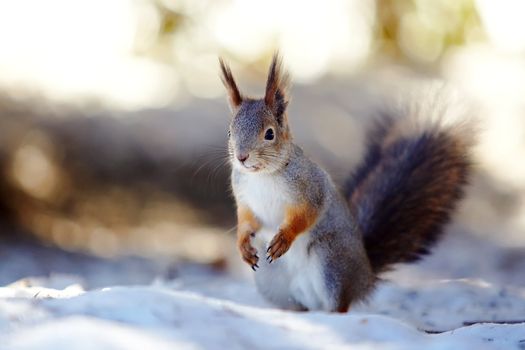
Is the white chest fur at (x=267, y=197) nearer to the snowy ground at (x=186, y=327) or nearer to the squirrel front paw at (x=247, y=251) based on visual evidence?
the squirrel front paw at (x=247, y=251)

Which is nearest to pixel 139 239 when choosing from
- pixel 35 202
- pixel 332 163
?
pixel 35 202

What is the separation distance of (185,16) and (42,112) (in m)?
1.40

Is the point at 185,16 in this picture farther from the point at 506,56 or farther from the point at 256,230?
the point at 256,230

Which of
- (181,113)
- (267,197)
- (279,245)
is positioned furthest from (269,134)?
(181,113)

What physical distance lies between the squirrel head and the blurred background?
1.69 meters

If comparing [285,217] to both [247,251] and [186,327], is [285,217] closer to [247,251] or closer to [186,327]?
[247,251]

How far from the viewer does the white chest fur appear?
2.21m

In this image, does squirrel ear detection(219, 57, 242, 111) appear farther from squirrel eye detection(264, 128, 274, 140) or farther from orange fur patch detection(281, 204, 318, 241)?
orange fur patch detection(281, 204, 318, 241)

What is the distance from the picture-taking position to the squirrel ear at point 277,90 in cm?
218

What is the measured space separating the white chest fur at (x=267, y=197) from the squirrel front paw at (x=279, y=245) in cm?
10

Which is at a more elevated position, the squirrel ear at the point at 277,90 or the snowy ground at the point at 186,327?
the squirrel ear at the point at 277,90

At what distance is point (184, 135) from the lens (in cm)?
512

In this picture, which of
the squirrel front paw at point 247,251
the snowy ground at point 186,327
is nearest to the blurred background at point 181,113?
the squirrel front paw at point 247,251

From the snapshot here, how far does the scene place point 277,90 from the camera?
7.30 feet
